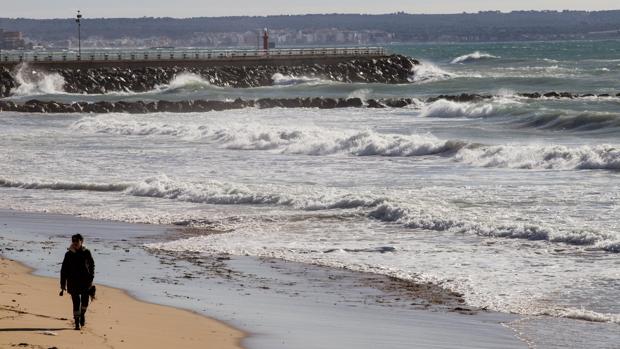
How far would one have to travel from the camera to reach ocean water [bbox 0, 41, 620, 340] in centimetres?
1823

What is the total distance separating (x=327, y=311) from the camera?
15266mm

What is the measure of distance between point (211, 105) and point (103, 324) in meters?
51.9

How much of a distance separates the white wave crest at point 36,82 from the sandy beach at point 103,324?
64232 millimetres

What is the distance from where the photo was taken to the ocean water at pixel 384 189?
1823cm

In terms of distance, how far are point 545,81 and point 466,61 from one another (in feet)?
172

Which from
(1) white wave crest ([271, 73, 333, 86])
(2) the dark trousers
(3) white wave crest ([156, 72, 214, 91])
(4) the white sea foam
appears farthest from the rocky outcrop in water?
(2) the dark trousers

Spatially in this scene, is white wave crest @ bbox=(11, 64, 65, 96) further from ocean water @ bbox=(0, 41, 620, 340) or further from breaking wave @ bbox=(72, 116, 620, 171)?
breaking wave @ bbox=(72, 116, 620, 171)

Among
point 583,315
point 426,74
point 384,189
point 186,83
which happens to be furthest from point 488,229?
point 426,74

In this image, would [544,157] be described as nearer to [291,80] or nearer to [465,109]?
[465,109]

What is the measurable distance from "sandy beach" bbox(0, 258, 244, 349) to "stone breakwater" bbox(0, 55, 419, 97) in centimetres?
6456

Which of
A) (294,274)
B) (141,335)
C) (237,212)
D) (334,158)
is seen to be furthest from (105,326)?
(334,158)

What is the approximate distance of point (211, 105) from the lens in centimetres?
6550

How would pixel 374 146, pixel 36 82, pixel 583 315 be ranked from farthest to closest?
pixel 36 82, pixel 374 146, pixel 583 315

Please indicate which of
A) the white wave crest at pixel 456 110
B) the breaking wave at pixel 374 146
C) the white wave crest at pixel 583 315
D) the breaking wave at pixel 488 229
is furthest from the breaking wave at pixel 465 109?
the white wave crest at pixel 583 315
